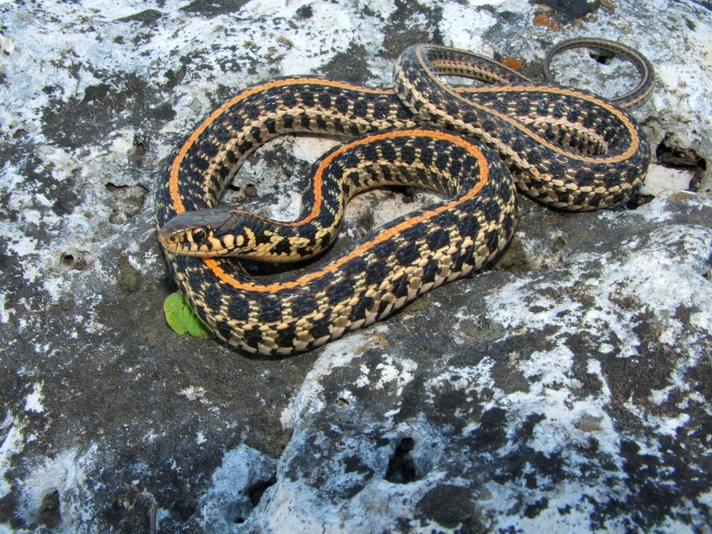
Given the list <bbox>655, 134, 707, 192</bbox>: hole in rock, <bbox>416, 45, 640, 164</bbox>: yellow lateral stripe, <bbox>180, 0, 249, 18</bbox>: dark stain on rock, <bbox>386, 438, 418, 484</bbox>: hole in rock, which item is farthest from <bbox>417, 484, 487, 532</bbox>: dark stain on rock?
<bbox>180, 0, 249, 18</bbox>: dark stain on rock

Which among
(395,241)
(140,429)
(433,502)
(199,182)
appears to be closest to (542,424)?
(433,502)

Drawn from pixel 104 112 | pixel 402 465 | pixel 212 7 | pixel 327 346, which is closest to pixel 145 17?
pixel 212 7

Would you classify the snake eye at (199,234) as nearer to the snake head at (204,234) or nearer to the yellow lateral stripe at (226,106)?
the snake head at (204,234)

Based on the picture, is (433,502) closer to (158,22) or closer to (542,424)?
(542,424)

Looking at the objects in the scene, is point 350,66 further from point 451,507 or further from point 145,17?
point 451,507

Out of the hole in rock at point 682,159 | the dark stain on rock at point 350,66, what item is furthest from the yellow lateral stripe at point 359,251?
the hole in rock at point 682,159

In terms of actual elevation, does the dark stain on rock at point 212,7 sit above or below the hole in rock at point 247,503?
above
